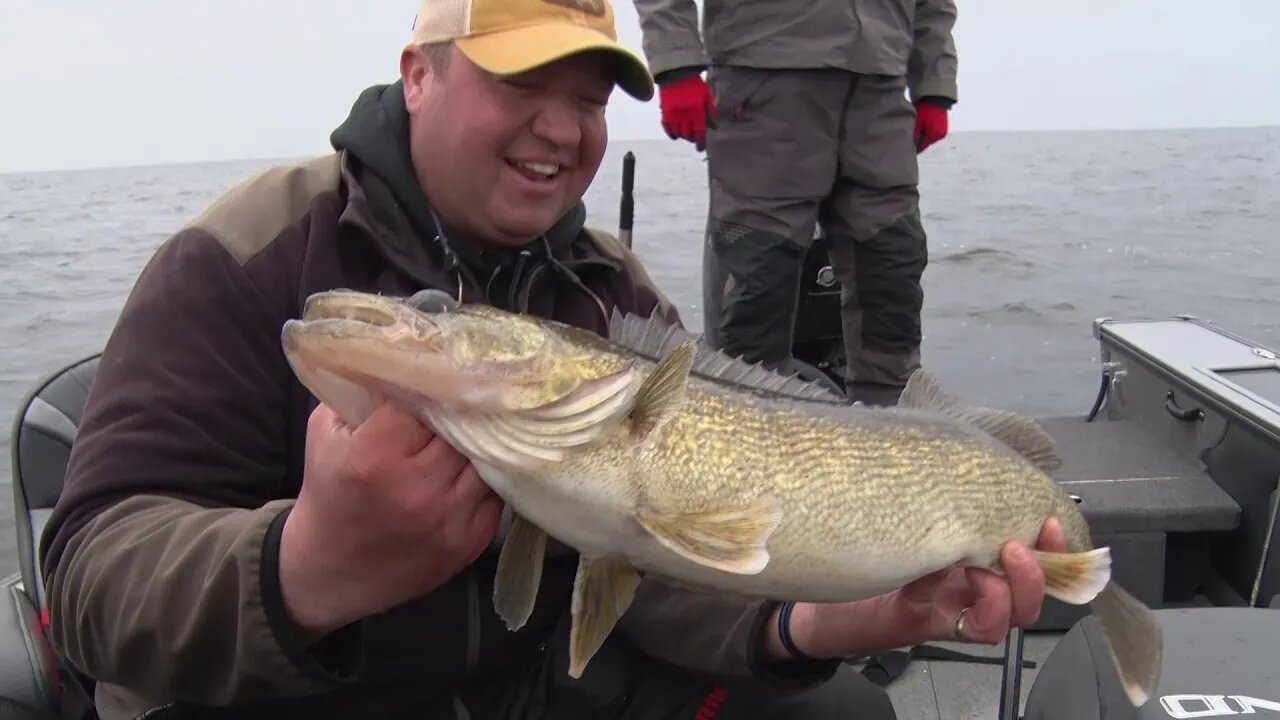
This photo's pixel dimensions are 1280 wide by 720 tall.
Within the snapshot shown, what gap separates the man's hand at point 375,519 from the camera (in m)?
1.33

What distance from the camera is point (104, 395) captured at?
5.63 feet

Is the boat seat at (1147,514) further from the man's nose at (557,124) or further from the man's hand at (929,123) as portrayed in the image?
the man's nose at (557,124)

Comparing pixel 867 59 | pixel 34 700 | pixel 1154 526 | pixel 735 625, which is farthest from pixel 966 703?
pixel 34 700

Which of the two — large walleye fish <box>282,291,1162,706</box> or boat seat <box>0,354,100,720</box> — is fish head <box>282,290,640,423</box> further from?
boat seat <box>0,354,100,720</box>

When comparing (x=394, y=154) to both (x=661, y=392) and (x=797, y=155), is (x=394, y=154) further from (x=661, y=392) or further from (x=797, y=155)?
(x=797, y=155)

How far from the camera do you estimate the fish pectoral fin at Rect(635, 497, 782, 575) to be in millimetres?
1479

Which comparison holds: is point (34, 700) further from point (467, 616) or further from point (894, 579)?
point (894, 579)

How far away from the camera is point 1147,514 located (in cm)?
330

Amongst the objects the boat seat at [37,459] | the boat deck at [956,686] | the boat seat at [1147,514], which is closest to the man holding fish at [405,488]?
the boat seat at [37,459]

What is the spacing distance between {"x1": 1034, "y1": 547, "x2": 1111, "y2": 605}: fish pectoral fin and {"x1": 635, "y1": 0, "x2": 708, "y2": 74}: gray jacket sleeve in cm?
230

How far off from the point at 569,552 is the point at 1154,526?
7.58 ft

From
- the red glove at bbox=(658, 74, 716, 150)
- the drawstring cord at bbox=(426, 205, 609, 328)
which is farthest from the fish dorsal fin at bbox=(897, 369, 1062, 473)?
the red glove at bbox=(658, 74, 716, 150)

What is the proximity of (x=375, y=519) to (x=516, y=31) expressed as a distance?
3.57ft

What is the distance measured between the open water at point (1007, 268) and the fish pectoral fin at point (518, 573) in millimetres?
5008
